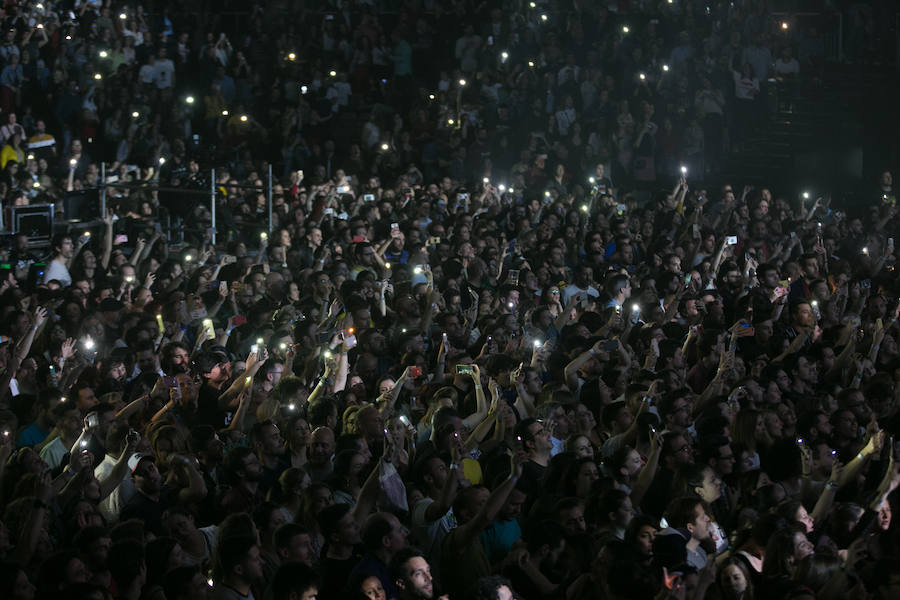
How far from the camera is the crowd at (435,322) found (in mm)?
5840

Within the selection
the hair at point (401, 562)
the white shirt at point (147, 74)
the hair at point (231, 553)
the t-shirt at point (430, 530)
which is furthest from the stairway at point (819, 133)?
the hair at point (231, 553)

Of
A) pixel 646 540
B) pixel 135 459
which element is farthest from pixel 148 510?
pixel 646 540

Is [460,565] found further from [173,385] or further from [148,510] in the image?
[173,385]

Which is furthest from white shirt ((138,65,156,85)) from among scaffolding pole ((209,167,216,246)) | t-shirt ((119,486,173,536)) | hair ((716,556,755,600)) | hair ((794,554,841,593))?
hair ((794,554,841,593))

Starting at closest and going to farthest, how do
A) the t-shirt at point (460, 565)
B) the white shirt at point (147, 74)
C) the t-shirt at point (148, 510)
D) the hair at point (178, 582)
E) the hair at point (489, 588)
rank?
the hair at point (489, 588) < the hair at point (178, 582) < the t-shirt at point (460, 565) < the t-shirt at point (148, 510) < the white shirt at point (147, 74)

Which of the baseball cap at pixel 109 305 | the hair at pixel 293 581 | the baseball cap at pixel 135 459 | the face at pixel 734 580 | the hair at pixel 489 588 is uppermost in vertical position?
the hair at pixel 489 588

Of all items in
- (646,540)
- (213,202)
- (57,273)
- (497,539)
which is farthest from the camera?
(213,202)

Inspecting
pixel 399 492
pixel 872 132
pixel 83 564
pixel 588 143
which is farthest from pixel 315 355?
pixel 872 132

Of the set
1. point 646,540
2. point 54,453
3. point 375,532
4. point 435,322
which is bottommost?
point 435,322

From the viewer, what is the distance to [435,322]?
414 inches

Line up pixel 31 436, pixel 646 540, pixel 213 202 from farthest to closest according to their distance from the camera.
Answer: pixel 213 202
pixel 31 436
pixel 646 540

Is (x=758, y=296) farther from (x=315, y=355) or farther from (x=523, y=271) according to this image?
(x=315, y=355)

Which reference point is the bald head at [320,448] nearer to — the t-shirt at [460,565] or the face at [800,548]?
the t-shirt at [460,565]

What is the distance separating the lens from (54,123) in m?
20.6
